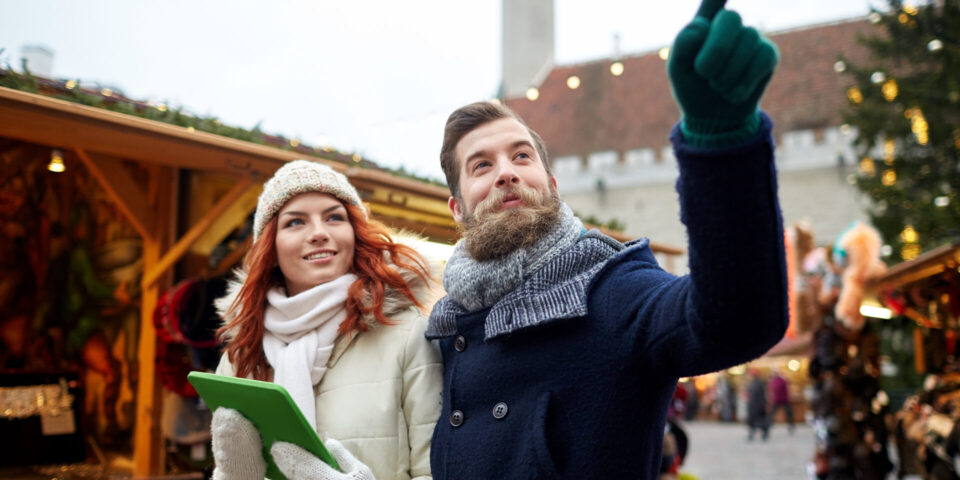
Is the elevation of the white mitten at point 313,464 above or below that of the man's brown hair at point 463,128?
below

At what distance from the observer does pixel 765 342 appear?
4.32ft

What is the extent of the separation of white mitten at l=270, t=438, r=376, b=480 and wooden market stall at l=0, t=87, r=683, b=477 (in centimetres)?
208

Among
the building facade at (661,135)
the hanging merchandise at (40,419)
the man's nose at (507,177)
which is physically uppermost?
the building facade at (661,135)

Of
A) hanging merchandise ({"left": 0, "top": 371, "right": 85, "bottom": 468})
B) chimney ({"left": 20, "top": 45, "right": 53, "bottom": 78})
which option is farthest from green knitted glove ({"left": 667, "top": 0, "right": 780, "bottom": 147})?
chimney ({"left": 20, "top": 45, "right": 53, "bottom": 78})

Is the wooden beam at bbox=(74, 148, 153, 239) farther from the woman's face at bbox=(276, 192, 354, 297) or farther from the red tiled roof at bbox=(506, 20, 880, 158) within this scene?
the red tiled roof at bbox=(506, 20, 880, 158)

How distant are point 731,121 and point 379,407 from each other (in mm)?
1304

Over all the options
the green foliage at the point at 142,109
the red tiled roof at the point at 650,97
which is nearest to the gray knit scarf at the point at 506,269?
the green foliage at the point at 142,109

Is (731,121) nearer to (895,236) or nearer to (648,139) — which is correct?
(895,236)

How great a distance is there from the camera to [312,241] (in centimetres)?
248

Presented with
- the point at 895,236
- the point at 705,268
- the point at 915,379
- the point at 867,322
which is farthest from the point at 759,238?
the point at 915,379

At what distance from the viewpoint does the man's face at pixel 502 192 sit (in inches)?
75.4

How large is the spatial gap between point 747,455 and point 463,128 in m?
13.9

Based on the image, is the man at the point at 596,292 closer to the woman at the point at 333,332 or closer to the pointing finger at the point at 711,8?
the pointing finger at the point at 711,8

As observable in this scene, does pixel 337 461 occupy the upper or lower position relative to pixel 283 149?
lower
